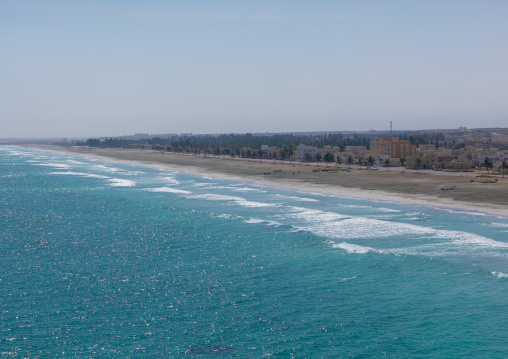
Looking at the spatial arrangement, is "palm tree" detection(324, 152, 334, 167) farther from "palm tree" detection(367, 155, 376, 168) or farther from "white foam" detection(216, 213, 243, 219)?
"white foam" detection(216, 213, 243, 219)

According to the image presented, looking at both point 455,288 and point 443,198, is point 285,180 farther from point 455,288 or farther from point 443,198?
point 455,288

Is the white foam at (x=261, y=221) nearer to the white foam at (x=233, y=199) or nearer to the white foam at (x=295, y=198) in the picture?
the white foam at (x=233, y=199)

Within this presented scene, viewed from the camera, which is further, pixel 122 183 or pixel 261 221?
pixel 122 183

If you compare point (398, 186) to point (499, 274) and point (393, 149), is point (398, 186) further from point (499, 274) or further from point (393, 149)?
point (393, 149)

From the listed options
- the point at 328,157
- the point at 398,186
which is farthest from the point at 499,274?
the point at 328,157

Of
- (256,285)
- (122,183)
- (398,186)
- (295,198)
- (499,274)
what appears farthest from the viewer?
(122,183)

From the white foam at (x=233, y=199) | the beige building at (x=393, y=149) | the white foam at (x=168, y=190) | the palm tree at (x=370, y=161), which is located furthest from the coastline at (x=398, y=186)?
the beige building at (x=393, y=149)

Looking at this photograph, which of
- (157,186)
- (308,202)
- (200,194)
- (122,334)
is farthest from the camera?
(157,186)

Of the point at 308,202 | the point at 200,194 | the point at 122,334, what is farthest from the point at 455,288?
the point at 200,194
